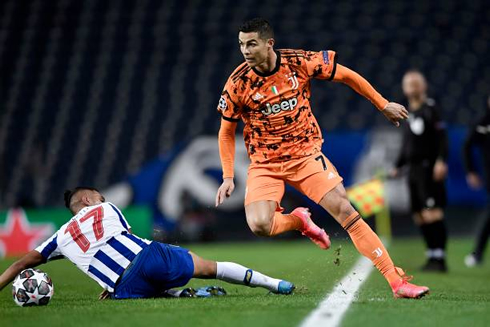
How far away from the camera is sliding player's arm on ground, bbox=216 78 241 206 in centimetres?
595

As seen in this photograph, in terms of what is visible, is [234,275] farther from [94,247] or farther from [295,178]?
[94,247]

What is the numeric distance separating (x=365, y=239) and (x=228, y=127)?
1254mm

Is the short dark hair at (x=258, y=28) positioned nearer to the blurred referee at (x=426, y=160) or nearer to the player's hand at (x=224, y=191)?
the player's hand at (x=224, y=191)

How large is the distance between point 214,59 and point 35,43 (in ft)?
12.8

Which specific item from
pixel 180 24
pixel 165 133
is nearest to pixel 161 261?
pixel 165 133

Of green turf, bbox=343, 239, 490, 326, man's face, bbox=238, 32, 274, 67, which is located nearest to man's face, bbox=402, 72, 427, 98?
green turf, bbox=343, 239, 490, 326

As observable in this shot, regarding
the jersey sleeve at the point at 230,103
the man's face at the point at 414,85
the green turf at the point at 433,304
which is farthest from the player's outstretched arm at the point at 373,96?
the man's face at the point at 414,85

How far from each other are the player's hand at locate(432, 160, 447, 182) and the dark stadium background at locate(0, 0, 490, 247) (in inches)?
179

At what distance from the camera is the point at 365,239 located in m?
5.77

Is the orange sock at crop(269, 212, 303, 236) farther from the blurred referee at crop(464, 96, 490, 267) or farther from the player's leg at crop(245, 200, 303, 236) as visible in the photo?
the blurred referee at crop(464, 96, 490, 267)

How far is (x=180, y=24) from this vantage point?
18.5 meters

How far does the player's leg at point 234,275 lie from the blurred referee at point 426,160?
11.6 feet

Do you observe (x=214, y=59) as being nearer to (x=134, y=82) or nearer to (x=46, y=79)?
(x=134, y=82)

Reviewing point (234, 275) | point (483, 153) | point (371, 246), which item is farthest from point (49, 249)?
point (483, 153)
